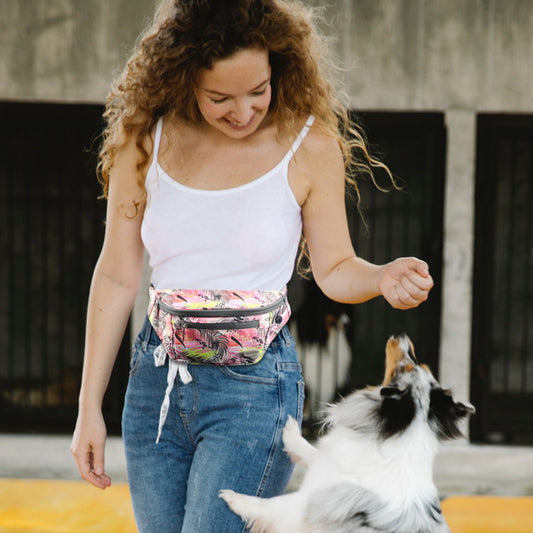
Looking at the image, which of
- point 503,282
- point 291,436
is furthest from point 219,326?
point 503,282

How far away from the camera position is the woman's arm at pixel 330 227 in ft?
6.21

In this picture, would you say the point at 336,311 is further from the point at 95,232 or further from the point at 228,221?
the point at 228,221

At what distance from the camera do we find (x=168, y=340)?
6.19ft

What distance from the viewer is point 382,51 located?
5059 millimetres

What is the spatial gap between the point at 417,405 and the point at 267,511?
0.58 m

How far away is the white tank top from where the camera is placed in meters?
1.83

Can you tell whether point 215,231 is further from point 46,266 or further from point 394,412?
point 46,266

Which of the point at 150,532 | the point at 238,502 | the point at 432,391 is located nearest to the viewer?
the point at 238,502

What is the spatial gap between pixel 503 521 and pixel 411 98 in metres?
2.70

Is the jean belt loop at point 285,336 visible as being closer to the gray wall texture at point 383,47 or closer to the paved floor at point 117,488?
the paved floor at point 117,488

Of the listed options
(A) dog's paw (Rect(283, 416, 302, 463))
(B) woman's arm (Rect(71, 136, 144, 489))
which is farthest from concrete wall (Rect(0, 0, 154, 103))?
(A) dog's paw (Rect(283, 416, 302, 463))

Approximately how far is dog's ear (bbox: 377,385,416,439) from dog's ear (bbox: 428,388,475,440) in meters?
0.08

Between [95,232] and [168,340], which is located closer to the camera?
[168,340]

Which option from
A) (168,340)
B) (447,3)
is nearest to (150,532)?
(168,340)
